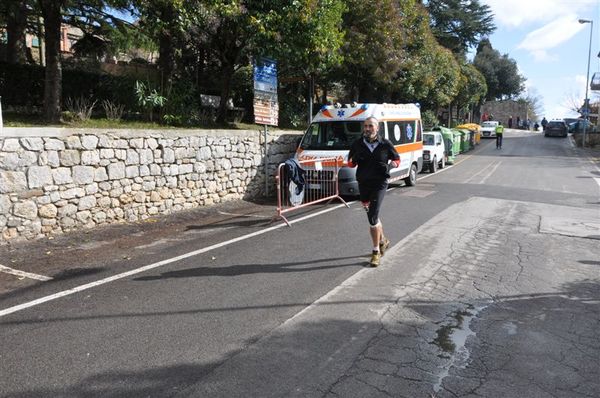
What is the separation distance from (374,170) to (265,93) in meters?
6.90

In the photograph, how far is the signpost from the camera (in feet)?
41.5

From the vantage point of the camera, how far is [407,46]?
24547mm

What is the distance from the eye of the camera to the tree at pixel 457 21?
42.3 meters

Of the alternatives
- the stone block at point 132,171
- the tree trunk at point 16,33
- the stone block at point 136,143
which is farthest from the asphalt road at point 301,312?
the tree trunk at point 16,33

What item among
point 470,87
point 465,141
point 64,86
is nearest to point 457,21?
point 470,87

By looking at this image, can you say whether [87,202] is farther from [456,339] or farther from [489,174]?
[489,174]

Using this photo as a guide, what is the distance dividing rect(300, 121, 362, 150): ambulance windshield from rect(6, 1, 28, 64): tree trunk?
816 cm

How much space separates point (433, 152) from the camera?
2070 centimetres

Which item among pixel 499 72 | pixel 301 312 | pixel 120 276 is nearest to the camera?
pixel 301 312

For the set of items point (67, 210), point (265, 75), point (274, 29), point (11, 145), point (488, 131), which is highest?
point (274, 29)

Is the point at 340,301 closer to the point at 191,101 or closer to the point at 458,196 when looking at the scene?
the point at 458,196

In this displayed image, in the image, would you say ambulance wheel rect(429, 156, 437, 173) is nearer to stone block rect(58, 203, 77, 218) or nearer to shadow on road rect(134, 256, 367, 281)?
shadow on road rect(134, 256, 367, 281)

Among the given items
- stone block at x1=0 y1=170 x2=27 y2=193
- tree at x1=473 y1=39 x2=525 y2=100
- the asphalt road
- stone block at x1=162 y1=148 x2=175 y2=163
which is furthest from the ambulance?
tree at x1=473 y1=39 x2=525 y2=100

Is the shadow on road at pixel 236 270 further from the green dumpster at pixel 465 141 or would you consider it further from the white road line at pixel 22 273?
the green dumpster at pixel 465 141
